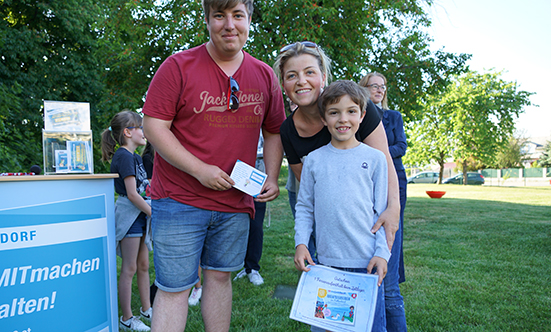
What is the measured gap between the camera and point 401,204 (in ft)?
10.8

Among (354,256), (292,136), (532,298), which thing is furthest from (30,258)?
(532,298)

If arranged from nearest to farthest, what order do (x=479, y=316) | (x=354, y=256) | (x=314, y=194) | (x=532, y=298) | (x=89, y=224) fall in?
(x=354, y=256) → (x=314, y=194) → (x=89, y=224) → (x=479, y=316) → (x=532, y=298)

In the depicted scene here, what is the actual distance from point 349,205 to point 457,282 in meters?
3.03

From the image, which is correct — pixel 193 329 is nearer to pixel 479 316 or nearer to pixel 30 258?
pixel 30 258

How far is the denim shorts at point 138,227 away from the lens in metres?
3.08

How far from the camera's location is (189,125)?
76.0 inches

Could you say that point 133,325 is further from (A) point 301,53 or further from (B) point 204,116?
(A) point 301,53

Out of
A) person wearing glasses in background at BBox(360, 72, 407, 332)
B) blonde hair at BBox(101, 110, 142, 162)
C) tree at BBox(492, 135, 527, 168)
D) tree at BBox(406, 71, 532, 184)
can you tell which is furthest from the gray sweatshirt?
tree at BBox(492, 135, 527, 168)

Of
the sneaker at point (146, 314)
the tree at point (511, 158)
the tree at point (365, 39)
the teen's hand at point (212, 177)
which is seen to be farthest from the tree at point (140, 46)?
the tree at point (511, 158)

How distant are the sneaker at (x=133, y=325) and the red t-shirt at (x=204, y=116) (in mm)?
1597

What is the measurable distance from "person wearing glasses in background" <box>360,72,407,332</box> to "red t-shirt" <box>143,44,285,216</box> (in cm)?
79

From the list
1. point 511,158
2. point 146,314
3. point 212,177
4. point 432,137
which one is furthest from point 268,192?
point 511,158

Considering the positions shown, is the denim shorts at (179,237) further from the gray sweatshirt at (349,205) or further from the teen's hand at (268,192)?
the gray sweatshirt at (349,205)

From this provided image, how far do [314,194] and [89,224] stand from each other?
1602mm
